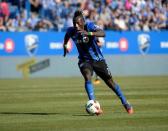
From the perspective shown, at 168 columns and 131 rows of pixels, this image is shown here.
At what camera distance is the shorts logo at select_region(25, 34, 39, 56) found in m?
31.8

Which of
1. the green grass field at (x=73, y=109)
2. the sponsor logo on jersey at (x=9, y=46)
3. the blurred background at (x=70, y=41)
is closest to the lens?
the green grass field at (x=73, y=109)

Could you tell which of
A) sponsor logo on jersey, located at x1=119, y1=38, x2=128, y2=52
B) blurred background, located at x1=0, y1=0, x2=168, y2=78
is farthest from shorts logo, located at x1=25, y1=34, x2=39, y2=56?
sponsor logo on jersey, located at x1=119, y1=38, x2=128, y2=52

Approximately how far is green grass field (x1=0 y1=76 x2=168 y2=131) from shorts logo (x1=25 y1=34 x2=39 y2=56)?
20.2ft

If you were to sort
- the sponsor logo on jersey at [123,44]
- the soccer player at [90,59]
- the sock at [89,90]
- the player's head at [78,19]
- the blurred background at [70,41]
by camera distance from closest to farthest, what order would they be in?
the player's head at [78,19]
the sock at [89,90]
the soccer player at [90,59]
the blurred background at [70,41]
the sponsor logo on jersey at [123,44]

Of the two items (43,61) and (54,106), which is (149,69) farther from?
(54,106)

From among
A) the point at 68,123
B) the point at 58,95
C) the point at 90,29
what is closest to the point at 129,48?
the point at 58,95

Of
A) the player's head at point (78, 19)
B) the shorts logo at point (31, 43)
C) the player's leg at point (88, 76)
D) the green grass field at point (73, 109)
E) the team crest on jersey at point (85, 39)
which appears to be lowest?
the shorts logo at point (31, 43)

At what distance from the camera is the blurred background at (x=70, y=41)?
3147 cm

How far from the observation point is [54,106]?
17.4m

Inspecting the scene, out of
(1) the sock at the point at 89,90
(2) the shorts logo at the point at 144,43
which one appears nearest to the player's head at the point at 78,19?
(1) the sock at the point at 89,90

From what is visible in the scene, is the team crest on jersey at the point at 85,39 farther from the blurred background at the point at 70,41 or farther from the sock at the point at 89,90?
the blurred background at the point at 70,41

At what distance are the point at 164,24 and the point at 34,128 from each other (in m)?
23.9

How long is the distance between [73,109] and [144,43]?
18.4 m

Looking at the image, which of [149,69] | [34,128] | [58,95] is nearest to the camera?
[34,128]
